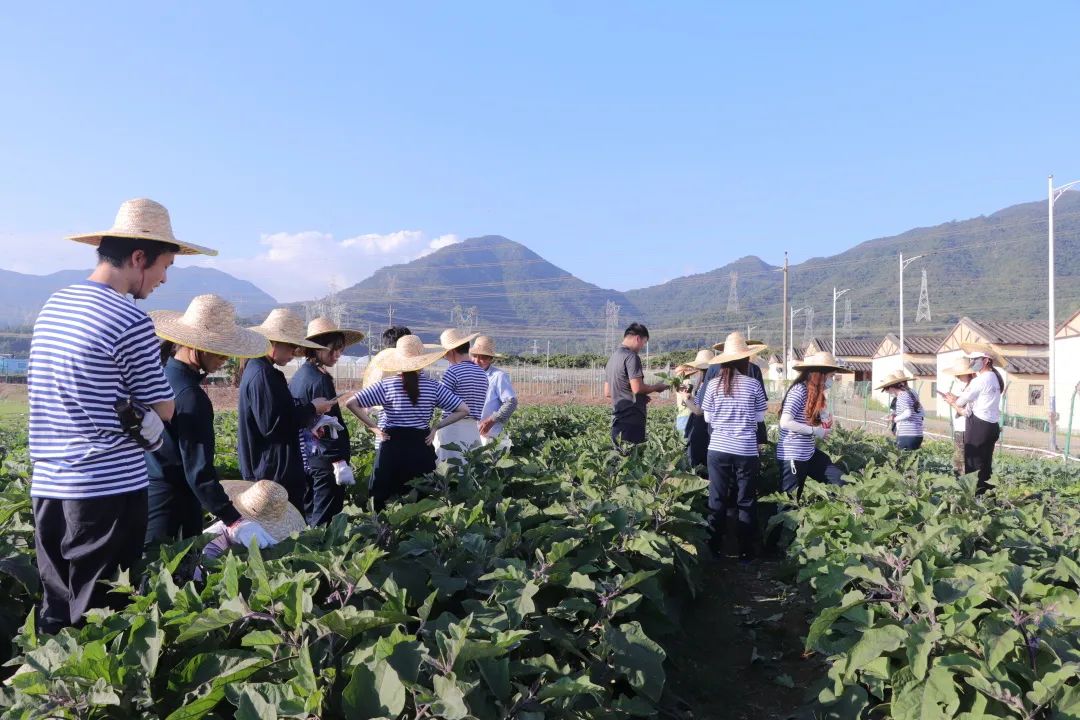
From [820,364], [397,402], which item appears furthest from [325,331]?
[820,364]

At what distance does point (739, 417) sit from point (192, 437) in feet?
13.7

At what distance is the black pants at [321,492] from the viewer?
5.38m

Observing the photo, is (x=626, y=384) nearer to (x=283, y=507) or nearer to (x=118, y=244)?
(x=283, y=507)


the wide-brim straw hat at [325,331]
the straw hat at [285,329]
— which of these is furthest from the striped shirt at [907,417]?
the straw hat at [285,329]

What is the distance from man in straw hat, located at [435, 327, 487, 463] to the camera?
6.16 meters

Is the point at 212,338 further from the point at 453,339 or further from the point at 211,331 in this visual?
the point at 453,339

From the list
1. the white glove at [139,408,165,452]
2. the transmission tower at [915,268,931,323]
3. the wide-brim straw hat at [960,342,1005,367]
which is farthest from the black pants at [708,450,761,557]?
the transmission tower at [915,268,931,323]

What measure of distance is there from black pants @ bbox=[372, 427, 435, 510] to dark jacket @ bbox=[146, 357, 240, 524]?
1.66 m

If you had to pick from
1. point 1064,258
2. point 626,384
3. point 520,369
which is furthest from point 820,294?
point 626,384

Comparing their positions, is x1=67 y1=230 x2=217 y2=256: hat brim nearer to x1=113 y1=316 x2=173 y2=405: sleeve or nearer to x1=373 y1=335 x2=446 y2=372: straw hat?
x1=113 y1=316 x2=173 y2=405: sleeve

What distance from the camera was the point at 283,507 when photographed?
3576 mm

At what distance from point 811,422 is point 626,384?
6.32 ft

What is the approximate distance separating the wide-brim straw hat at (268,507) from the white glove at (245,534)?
14 cm

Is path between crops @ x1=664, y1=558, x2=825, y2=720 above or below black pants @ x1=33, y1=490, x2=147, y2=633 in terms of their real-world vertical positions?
below
